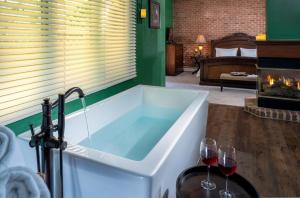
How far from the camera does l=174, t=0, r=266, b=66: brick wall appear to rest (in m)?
8.38

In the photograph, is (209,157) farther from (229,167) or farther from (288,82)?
(288,82)

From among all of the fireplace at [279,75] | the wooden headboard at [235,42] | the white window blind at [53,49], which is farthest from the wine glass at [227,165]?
the wooden headboard at [235,42]

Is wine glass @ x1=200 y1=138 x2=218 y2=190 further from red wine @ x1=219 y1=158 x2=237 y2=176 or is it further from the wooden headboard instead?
the wooden headboard

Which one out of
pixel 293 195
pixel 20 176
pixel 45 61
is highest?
pixel 45 61

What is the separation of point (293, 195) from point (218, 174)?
3.63 ft

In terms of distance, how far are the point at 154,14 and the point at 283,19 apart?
235 cm

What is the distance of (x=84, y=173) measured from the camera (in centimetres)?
140

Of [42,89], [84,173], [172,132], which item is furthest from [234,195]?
[42,89]

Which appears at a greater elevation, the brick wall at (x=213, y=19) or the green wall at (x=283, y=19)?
the brick wall at (x=213, y=19)

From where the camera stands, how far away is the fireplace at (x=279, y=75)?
13.4 feet

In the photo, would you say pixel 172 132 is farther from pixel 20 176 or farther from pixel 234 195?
pixel 20 176

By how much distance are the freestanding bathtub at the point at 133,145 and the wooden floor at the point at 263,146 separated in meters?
0.64

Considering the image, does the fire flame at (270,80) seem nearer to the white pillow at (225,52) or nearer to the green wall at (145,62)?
the green wall at (145,62)

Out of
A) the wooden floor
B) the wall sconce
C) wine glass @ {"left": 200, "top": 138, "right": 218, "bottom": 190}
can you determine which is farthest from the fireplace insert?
wine glass @ {"left": 200, "top": 138, "right": 218, "bottom": 190}
